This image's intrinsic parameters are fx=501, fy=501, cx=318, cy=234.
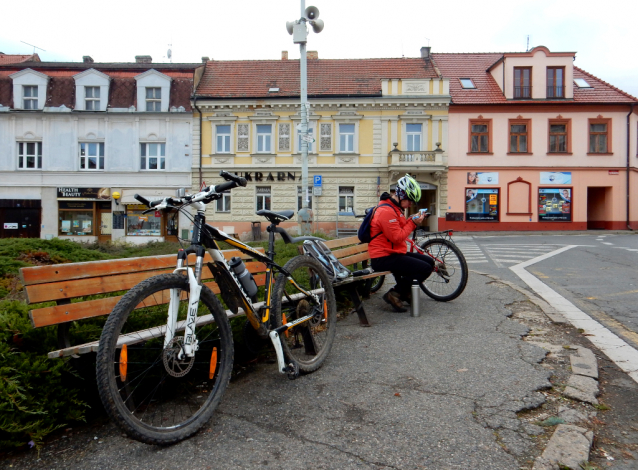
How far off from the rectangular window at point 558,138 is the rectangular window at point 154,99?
905 inches

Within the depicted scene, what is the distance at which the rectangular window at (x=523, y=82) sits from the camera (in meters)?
30.0

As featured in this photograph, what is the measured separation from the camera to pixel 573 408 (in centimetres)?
312

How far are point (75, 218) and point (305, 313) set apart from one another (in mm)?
28614

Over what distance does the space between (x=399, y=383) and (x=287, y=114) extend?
27.4 m

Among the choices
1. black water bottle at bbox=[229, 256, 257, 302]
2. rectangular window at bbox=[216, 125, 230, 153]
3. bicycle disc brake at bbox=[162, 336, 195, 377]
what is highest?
rectangular window at bbox=[216, 125, 230, 153]

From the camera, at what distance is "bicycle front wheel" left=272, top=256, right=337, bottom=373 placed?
11.6ft

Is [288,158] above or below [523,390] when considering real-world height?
above

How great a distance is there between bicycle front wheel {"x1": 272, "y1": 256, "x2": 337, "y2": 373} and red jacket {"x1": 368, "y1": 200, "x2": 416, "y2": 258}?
5.38 feet

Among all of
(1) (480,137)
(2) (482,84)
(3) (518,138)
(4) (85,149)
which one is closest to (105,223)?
(4) (85,149)

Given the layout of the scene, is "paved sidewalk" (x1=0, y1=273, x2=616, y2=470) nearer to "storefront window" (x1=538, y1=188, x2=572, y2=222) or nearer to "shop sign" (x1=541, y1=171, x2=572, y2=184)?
"storefront window" (x1=538, y1=188, x2=572, y2=222)

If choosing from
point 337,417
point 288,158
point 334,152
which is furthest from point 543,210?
point 337,417

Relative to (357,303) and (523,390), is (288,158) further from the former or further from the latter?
(523,390)

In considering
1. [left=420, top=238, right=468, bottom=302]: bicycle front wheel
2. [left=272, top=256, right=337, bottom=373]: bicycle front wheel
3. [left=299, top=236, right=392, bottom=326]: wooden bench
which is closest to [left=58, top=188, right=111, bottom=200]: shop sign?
[left=299, top=236, right=392, bottom=326]: wooden bench

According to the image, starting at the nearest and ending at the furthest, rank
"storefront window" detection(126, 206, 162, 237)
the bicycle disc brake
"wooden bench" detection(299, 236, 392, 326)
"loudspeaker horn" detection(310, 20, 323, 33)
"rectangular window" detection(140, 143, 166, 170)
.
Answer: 1. the bicycle disc brake
2. "wooden bench" detection(299, 236, 392, 326)
3. "loudspeaker horn" detection(310, 20, 323, 33)
4. "storefront window" detection(126, 206, 162, 237)
5. "rectangular window" detection(140, 143, 166, 170)
